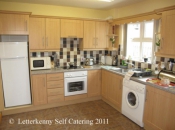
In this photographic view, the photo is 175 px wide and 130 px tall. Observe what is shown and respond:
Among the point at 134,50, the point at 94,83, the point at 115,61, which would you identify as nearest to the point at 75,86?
the point at 94,83

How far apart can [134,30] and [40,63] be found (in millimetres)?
2432

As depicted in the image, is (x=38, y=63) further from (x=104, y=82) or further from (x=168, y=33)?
(x=168, y=33)

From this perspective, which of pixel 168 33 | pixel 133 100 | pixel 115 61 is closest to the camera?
pixel 168 33

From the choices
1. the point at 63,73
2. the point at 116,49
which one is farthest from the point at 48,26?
the point at 116,49

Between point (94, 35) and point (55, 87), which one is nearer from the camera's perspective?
point (55, 87)

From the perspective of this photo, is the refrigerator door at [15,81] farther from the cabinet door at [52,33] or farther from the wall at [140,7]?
the wall at [140,7]

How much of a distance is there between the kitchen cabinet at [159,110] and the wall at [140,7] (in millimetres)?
1649

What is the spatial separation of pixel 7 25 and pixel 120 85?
8.42 ft

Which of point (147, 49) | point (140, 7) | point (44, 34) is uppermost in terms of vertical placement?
point (140, 7)

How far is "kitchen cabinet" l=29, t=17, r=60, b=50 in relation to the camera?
11.3ft

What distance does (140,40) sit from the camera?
371 cm

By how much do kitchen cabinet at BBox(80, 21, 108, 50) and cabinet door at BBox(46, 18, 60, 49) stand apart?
694 millimetres

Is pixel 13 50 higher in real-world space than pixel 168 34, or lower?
lower

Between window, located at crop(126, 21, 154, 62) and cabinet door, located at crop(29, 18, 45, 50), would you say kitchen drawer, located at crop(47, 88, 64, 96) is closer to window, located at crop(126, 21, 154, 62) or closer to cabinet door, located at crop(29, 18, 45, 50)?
cabinet door, located at crop(29, 18, 45, 50)
